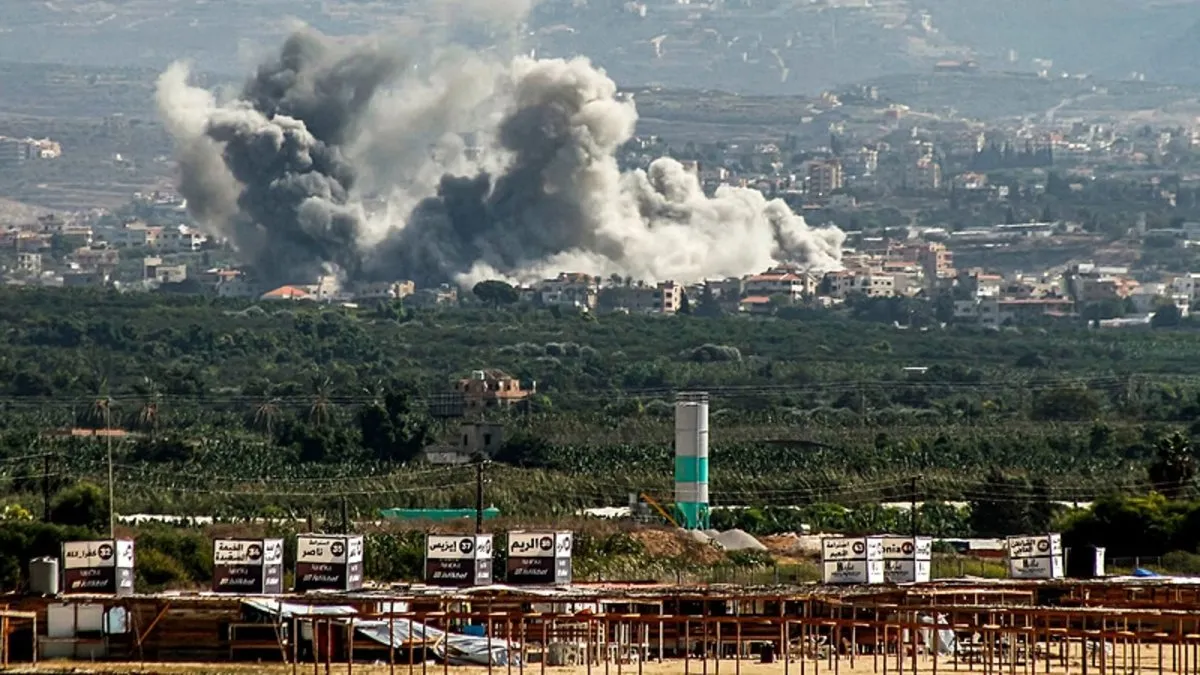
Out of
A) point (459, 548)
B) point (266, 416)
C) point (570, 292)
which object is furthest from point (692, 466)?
point (570, 292)

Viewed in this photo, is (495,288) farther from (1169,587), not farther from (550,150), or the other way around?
(1169,587)

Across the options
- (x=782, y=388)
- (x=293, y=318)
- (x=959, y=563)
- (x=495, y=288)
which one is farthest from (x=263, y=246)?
(x=959, y=563)

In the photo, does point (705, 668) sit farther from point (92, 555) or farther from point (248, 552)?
point (92, 555)

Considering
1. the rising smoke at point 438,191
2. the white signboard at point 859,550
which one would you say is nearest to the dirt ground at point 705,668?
the white signboard at point 859,550

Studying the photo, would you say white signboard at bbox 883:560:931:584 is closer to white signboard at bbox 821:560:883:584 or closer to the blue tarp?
white signboard at bbox 821:560:883:584

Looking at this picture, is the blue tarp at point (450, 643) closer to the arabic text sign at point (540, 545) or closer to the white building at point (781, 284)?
the arabic text sign at point (540, 545)

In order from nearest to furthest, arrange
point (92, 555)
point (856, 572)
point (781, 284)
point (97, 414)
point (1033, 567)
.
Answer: point (92, 555) < point (856, 572) < point (1033, 567) < point (97, 414) < point (781, 284)
